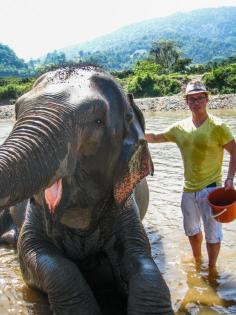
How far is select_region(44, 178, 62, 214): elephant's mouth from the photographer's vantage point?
3.34m

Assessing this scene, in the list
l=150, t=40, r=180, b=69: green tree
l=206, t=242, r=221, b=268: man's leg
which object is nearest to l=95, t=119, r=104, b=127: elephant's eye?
l=206, t=242, r=221, b=268: man's leg

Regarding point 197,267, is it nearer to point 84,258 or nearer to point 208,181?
point 208,181

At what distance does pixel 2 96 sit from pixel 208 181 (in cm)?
5469

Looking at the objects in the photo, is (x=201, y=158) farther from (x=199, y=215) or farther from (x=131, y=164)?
(x=131, y=164)

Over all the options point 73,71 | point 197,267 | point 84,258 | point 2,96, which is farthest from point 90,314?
point 2,96

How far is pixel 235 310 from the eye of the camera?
4430mm

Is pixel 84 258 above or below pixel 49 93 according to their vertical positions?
below

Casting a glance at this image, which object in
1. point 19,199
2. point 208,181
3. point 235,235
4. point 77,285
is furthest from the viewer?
point 235,235

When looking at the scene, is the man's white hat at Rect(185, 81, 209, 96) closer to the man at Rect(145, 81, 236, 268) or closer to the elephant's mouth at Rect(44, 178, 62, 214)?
the man at Rect(145, 81, 236, 268)

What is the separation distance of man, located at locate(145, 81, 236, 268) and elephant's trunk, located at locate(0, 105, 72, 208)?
8.93 feet

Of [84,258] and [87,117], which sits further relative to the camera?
[84,258]

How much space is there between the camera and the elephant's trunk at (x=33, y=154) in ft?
8.04

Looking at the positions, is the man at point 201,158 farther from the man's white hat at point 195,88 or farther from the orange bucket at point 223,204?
the orange bucket at point 223,204

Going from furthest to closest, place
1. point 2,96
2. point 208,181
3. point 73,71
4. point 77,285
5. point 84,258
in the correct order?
point 2,96
point 208,181
point 84,258
point 77,285
point 73,71
